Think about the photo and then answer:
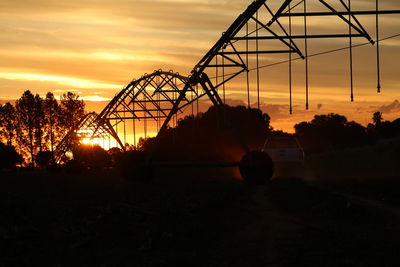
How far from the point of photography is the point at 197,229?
19562 millimetres

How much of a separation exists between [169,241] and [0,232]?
4.39 metres

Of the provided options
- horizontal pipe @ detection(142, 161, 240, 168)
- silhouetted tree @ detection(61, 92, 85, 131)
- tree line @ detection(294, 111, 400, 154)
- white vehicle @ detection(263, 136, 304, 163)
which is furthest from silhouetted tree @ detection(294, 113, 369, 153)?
horizontal pipe @ detection(142, 161, 240, 168)

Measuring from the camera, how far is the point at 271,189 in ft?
111

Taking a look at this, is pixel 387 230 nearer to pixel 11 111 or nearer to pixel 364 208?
pixel 364 208

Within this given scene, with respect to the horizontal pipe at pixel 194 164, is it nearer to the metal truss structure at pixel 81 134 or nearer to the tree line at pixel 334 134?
the metal truss structure at pixel 81 134

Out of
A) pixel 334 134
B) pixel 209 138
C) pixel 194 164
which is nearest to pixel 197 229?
pixel 194 164

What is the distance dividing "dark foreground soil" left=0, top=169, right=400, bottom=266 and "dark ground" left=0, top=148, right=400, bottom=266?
1.0 inches

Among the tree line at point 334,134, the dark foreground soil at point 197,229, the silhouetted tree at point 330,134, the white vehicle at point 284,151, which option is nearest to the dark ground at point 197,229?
the dark foreground soil at point 197,229

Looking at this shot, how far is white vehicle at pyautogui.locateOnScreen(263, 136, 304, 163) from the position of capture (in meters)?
44.3

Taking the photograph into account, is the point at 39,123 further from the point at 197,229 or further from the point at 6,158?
the point at 197,229

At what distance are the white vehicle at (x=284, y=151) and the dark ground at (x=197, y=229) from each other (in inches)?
494

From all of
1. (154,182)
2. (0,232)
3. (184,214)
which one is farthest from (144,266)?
(154,182)

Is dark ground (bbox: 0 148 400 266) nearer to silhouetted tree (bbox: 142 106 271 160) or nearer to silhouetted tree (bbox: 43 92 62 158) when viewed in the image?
silhouetted tree (bbox: 142 106 271 160)

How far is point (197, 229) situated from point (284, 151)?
2527 centimetres
